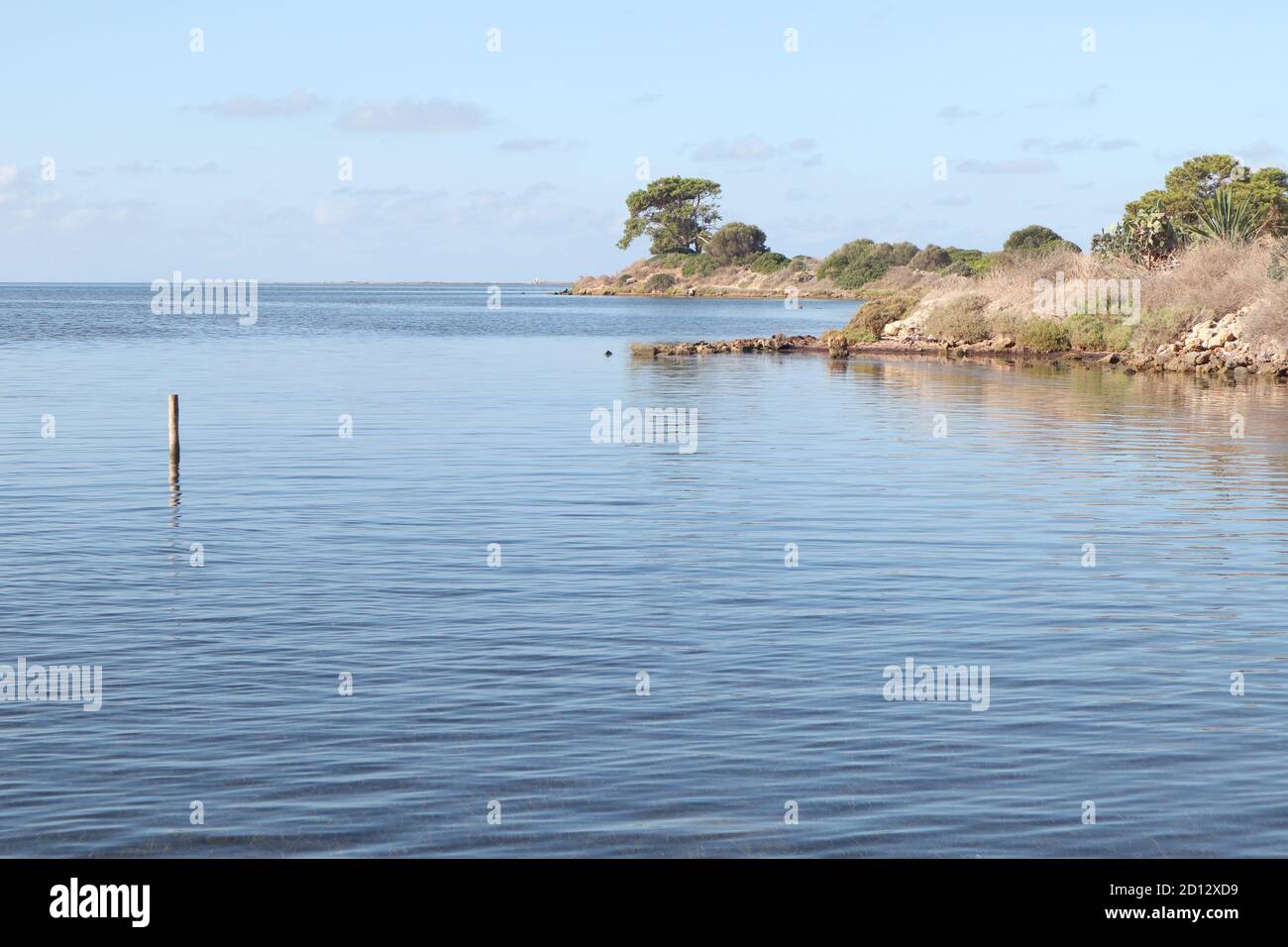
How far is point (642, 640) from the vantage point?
624 inches

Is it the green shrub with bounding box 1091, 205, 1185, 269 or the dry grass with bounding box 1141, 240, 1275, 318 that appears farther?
the green shrub with bounding box 1091, 205, 1185, 269

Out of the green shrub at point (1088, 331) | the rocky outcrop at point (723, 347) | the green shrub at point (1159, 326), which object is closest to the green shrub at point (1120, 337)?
the green shrub at point (1159, 326)

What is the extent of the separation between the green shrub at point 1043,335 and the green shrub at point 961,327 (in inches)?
112

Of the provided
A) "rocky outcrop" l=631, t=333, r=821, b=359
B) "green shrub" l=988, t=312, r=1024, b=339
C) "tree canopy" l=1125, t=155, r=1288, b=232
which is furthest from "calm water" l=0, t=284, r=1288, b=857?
"tree canopy" l=1125, t=155, r=1288, b=232

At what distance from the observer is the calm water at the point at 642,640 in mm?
10688

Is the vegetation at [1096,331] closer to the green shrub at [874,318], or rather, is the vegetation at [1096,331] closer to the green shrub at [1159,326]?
the green shrub at [1159,326]

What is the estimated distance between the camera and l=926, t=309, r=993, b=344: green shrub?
70.7 m

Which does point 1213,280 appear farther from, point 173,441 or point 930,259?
point 930,259

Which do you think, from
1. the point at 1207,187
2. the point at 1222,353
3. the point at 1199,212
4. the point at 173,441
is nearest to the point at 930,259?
the point at 1207,187

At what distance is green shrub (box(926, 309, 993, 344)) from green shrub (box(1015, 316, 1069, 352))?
2.85 meters

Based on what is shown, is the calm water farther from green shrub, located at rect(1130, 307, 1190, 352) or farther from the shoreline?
green shrub, located at rect(1130, 307, 1190, 352)

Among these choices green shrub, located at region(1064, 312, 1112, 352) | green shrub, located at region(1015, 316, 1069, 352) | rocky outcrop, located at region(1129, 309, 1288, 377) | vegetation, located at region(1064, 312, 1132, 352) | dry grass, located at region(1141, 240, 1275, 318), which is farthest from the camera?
green shrub, located at region(1015, 316, 1069, 352)

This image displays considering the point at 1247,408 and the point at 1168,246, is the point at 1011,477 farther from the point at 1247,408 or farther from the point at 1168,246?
the point at 1168,246
